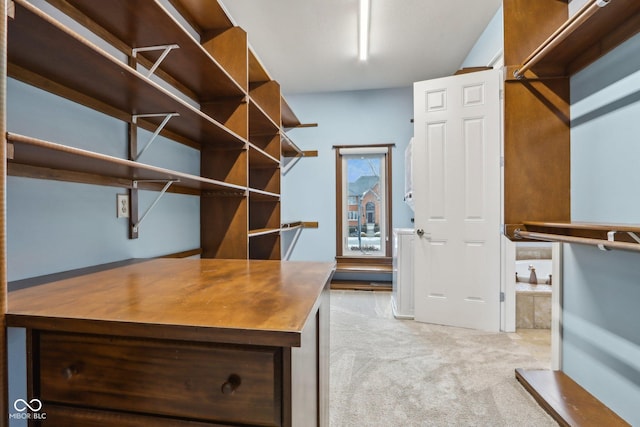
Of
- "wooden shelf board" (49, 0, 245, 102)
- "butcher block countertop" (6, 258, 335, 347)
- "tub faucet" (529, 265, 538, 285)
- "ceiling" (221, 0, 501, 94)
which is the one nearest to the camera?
"butcher block countertop" (6, 258, 335, 347)

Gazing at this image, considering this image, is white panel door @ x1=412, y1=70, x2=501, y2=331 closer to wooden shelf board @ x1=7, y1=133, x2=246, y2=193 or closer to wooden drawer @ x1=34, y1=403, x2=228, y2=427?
wooden shelf board @ x1=7, y1=133, x2=246, y2=193

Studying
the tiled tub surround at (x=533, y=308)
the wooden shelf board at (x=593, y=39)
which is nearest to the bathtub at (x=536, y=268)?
the tiled tub surround at (x=533, y=308)

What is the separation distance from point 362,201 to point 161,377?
13.1 feet

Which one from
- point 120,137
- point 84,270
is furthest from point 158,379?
point 120,137

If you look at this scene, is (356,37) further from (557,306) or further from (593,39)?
(557,306)

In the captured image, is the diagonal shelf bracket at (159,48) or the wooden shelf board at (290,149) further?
the wooden shelf board at (290,149)

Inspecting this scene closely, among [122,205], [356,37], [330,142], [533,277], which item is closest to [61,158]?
[122,205]

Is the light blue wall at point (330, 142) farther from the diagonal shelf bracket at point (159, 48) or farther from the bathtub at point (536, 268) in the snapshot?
the diagonal shelf bracket at point (159, 48)

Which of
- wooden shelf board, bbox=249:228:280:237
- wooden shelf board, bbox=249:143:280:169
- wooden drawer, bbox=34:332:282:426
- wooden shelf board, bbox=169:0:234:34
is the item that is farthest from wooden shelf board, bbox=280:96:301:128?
wooden drawer, bbox=34:332:282:426

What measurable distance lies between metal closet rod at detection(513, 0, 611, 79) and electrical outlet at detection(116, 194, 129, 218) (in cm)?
202

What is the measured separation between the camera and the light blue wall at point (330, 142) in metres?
4.27

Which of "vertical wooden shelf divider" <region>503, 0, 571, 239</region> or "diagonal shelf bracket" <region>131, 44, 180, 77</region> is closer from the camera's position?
"diagonal shelf bracket" <region>131, 44, 180, 77</region>

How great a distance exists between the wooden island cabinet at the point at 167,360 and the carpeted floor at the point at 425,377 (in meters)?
1.05

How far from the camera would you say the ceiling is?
263cm
